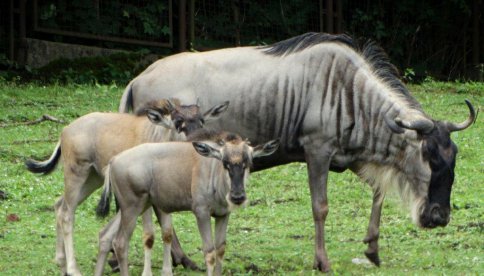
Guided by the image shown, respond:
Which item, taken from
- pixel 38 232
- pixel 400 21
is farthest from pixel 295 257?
pixel 400 21

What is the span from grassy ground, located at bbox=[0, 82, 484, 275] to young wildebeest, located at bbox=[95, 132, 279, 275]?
0.66 meters

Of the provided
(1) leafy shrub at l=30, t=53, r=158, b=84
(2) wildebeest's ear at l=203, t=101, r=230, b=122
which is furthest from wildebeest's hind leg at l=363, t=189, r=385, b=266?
(1) leafy shrub at l=30, t=53, r=158, b=84

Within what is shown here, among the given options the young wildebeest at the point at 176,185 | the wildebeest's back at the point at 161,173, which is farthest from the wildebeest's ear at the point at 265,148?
the wildebeest's back at the point at 161,173

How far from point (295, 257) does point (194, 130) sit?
156 cm

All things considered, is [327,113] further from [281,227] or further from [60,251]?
[60,251]

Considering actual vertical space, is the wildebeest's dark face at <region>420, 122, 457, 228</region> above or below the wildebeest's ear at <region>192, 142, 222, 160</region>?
below

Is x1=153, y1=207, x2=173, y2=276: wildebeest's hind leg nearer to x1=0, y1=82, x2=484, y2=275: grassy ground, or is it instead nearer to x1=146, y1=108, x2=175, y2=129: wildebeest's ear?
x1=0, y1=82, x2=484, y2=275: grassy ground

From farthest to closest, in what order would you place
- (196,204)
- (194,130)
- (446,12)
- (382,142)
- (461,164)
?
1. (446,12)
2. (461,164)
3. (382,142)
4. (194,130)
5. (196,204)

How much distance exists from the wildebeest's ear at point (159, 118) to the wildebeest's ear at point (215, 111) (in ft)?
1.63

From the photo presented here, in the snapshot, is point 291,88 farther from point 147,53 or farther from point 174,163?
point 147,53

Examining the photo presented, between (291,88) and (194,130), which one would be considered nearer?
(194,130)

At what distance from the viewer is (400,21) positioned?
22438 mm

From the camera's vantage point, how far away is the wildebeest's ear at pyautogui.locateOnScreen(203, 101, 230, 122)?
10125 millimetres

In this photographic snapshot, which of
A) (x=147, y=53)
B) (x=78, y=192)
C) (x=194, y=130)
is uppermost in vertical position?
(x=194, y=130)
